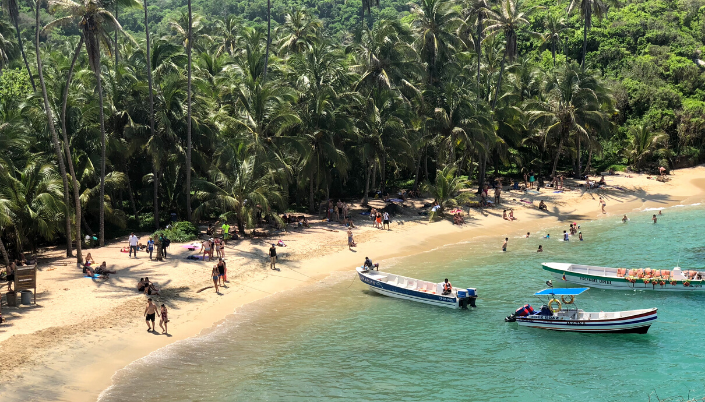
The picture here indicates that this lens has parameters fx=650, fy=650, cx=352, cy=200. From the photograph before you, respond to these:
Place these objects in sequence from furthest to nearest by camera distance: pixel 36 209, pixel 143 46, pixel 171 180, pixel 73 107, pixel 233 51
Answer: pixel 233 51
pixel 143 46
pixel 171 180
pixel 73 107
pixel 36 209

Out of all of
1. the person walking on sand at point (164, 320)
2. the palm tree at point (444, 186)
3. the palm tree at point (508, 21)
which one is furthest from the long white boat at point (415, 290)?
the palm tree at point (508, 21)

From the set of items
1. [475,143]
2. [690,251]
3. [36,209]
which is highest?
[475,143]

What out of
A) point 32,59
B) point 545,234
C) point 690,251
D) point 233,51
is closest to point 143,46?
point 32,59

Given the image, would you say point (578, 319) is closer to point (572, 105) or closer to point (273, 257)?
point (273, 257)

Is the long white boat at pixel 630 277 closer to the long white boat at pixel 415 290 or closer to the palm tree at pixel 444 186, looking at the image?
the long white boat at pixel 415 290

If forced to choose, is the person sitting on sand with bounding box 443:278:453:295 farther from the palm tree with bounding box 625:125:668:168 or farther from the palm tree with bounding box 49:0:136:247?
the palm tree with bounding box 625:125:668:168

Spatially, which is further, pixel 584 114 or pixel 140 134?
pixel 584 114

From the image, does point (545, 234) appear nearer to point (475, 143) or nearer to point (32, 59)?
point (475, 143)

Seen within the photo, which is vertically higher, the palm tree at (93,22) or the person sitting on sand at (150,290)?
the palm tree at (93,22)

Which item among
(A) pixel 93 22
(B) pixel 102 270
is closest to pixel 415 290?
(B) pixel 102 270
